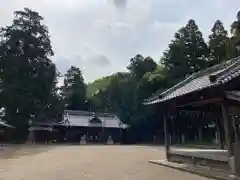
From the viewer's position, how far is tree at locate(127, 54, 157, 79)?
5388 centimetres

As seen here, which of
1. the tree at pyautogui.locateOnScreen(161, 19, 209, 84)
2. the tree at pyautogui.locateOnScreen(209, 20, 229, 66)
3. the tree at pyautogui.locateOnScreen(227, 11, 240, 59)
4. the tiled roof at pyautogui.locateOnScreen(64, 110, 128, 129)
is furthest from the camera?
the tiled roof at pyautogui.locateOnScreen(64, 110, 128, 129)

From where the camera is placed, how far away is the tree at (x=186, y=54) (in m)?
44.8

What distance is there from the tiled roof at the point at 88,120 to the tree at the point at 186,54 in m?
11.5

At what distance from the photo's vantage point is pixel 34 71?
46906 millimetres

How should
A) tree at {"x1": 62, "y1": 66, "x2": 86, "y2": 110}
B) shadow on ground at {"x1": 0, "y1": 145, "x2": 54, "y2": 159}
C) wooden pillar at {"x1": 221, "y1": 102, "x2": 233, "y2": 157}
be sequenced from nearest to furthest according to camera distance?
wooden pillar at {"x1": 221, "y1": 102, "x2": 233, "y2": 157}, shadow on ground at {"x1": 0, "y1": 145, "x2": 54, "y2": 159}, tree at {"x1": 62, "y1": 66, "x2": 86, "y2": 110}

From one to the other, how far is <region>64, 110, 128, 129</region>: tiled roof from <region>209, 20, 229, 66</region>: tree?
636 inches

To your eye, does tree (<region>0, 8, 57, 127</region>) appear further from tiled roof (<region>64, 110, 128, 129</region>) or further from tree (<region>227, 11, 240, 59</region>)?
tree (<region>227, 11, 240, 59</region>)

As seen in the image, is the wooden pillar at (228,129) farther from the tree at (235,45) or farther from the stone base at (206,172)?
the tree at (235,45)

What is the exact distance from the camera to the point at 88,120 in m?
→ 51.7

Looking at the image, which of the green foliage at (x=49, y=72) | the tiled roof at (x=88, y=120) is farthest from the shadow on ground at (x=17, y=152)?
the tiled roof at (x=88, y=120)

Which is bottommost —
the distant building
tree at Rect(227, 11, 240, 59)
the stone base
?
the stone base

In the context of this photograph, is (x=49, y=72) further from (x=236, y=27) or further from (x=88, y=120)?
(x=236, y=27)

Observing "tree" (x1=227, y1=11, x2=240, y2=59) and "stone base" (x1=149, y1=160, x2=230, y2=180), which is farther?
"tree" (x1=227, y1=11, x2=240, y2=59)

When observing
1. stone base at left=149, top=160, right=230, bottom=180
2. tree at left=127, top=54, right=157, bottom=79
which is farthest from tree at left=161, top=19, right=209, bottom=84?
stone base at left=149, top=160, right=230, bottom=180
